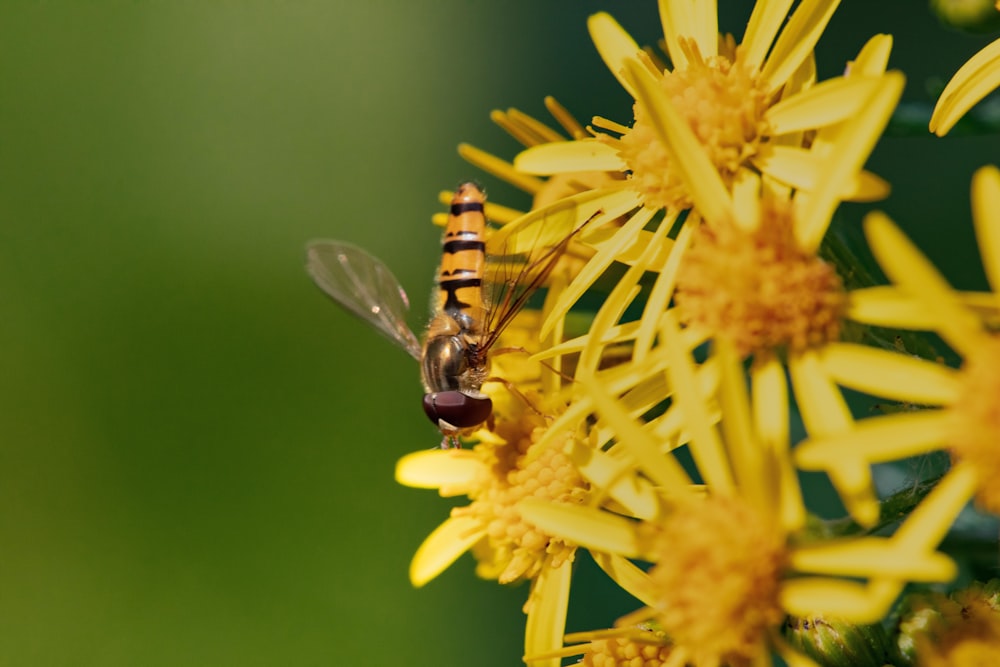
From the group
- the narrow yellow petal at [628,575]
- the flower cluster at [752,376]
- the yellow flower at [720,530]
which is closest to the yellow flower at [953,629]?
the flower cluster at [752,376]

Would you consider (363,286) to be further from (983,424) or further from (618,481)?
(983,424)

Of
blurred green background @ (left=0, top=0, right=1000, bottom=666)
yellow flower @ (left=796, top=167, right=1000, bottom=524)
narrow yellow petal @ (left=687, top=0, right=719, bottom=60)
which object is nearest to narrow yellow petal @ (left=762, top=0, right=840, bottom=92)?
narrow yellow petal @ (left=687, top=0, right=719, bottom=60)

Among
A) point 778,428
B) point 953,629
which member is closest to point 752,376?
point 778,428

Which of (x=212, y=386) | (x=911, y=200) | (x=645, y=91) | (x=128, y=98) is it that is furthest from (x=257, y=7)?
(x=645, y=91)

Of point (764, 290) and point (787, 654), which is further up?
point (764, 290)

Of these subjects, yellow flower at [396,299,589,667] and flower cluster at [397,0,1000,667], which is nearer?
flower cluster at [397,0,1000,667]

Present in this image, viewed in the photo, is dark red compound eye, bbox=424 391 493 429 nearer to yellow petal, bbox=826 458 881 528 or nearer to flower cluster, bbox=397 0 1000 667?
flower cluster, bbox=397 0 1000 667

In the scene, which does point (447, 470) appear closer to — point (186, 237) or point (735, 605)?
point (735, 605)
